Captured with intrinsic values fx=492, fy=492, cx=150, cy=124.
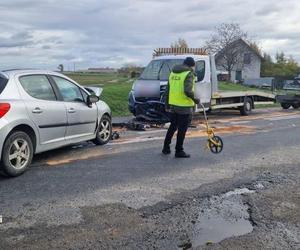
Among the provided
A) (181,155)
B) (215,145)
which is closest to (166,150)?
(181,155)

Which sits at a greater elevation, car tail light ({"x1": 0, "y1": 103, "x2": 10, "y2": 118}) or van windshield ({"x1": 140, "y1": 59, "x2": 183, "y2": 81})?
van windshield ({"x1": 140, "y1": 59, "x2": 183, "y2": 81})

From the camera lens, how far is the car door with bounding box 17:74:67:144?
766cm

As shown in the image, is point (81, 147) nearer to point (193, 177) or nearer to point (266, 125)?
point (193, 177)

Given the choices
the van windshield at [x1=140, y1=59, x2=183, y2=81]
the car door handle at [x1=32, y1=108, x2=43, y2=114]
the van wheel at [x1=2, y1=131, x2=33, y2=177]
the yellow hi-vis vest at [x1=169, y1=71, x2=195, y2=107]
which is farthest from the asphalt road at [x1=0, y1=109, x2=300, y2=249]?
the van windshield at [x1=140, y1=59, x2=183, y2=81]

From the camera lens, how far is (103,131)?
10.2 meters

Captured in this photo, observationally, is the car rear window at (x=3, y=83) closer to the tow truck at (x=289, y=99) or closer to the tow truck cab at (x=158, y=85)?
the tow truck cab at (x=158, y=85)

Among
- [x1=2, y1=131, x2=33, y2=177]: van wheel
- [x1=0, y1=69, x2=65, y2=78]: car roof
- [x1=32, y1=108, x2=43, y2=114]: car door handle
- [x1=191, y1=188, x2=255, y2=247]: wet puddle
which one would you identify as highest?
[x1=0, y1=69, x2=65, y2=78]: car roof

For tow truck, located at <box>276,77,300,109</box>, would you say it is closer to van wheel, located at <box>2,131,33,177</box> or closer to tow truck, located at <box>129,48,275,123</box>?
tow truck, located at <box>129,48,275,123</box>

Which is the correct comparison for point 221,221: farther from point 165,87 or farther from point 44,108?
point 165,87

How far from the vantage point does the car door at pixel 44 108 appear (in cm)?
766

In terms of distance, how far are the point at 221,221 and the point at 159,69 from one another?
33.4 ft

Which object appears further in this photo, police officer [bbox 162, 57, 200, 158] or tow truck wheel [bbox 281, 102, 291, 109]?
tow truck wheel [bbox 281, 102, 291, 109]

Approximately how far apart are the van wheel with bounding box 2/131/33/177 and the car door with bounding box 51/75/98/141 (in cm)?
130

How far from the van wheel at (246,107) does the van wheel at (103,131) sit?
976 centimetres
